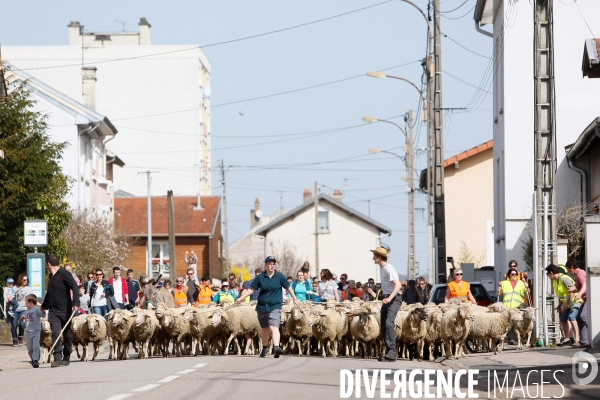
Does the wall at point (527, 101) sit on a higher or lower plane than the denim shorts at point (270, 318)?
higher

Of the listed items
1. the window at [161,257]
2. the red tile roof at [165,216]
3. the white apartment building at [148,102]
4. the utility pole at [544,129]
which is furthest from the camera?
the white apartment building at [148,102]

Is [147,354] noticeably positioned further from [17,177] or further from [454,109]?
[454,109]

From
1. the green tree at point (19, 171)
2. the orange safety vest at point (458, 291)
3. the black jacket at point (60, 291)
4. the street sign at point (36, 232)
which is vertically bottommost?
the orange safety vest at point (458, 291)

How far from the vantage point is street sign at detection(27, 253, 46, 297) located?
2884 cm

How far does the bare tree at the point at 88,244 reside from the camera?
151 feet

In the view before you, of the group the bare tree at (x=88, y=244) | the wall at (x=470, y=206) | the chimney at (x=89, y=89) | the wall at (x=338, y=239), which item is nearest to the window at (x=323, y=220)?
the wall at (x=338, y=239)

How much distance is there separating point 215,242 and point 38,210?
44.4 metres

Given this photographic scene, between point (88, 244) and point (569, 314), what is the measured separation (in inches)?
1130

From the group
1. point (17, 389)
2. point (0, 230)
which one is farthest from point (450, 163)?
point (17, 389)

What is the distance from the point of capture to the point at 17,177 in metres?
32.2

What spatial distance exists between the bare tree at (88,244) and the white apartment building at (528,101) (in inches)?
740

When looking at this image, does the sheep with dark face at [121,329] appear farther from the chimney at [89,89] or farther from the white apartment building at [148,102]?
the white apartment building at [148,102]

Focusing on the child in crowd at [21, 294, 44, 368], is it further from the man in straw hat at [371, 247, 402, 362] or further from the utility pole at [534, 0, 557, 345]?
the utility pole at [534, 0, 557, 345]

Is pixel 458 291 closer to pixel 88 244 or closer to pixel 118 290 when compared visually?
pixel 118 290
